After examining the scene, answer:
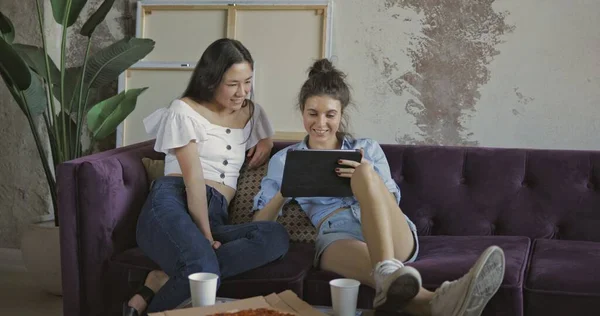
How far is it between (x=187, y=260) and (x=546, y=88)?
2067mm

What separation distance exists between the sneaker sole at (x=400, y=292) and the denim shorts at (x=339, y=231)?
0.52 m

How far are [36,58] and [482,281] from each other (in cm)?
247

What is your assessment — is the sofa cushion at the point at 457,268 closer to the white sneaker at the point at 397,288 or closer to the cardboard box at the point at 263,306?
the white sneaker at the point at 397,288

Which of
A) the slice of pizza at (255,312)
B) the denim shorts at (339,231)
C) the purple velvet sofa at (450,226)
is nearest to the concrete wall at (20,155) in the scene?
the purple velvet sofa at (450,226)

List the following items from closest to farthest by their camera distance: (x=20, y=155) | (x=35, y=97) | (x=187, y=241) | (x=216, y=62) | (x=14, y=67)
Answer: (x=187, y=241), (x=216, y=62), (x=14, y=67), (x=35, y=97), (x=20, y=155)

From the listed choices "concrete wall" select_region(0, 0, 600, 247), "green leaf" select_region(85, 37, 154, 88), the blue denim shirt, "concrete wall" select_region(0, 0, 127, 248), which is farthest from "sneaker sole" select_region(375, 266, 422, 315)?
"concrete wall" select_region(0, 0, 127, 248)

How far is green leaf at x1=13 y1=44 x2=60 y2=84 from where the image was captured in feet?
11.4

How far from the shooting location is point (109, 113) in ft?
11.9

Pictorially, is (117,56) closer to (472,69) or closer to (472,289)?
(472,69)

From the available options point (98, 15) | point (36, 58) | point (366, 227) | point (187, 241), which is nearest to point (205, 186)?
point (187, 241)

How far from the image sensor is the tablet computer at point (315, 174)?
2.45m

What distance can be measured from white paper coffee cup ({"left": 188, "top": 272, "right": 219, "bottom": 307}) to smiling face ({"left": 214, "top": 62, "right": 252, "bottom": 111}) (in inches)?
41.2

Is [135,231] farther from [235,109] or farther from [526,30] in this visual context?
[526,30]

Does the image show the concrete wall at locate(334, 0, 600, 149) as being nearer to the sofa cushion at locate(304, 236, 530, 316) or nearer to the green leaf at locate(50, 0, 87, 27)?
the sofa cushion at locate(304, 236, 530, 316)
